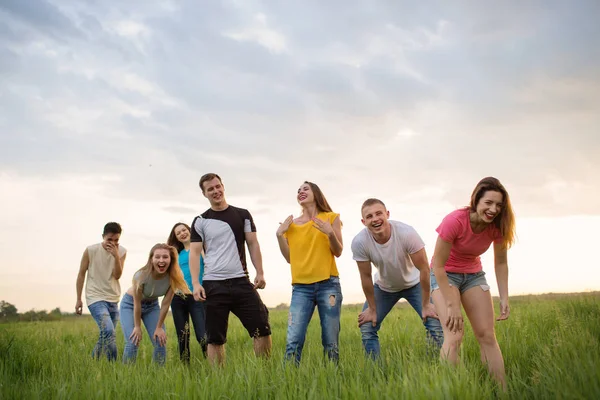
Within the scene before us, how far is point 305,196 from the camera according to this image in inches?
235

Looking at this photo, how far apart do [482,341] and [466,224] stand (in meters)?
1.15

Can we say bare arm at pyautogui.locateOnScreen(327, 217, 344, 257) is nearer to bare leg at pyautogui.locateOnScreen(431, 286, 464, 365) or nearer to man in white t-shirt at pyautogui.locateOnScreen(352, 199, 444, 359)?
man in white t-shirt at pyautogui.locateOnScreen(352, 199, 444, 359)

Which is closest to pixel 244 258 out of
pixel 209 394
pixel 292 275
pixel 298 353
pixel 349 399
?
pixel 292 275

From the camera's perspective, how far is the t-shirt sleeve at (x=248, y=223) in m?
6.57

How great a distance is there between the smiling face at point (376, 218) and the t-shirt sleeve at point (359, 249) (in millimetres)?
208

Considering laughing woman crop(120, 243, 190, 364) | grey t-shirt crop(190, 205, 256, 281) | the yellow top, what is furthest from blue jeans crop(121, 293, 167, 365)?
the yellow top

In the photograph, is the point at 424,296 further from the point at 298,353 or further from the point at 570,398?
the point at 570,398

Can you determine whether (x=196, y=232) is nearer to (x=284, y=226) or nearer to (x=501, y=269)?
(x=284, y=226)

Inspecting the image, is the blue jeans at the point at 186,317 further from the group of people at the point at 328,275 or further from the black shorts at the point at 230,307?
the black shorts at the point at 230,307

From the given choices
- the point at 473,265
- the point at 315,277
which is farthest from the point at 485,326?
the point at 315,277

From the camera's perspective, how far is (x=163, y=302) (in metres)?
7.21

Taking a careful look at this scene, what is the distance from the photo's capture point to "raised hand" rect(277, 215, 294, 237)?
5.93m

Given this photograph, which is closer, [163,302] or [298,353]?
[298,353]

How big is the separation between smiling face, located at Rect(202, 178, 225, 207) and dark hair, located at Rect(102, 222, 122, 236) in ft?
8.74
